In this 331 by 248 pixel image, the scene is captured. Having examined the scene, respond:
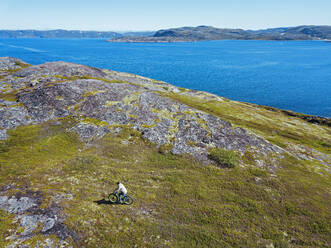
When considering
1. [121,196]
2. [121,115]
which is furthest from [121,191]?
[121,115]

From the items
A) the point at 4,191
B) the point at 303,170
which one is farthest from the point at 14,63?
the point at 303,170

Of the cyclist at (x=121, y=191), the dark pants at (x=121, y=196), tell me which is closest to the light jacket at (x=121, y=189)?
the cyclist at (x=121, y=191)

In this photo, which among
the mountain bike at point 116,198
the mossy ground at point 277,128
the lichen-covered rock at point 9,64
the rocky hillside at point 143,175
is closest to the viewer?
the rocky hillside at point 143,175

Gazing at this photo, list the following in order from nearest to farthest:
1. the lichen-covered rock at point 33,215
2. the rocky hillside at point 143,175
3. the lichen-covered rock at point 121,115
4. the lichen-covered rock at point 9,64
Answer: the lichen-covered rock at point 33,215, the rocky hillside at point 143,175, the lichen-covered rock at point 121,115, the lichen-covered rock at point 9,64

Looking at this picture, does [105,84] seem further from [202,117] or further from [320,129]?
[320,129]

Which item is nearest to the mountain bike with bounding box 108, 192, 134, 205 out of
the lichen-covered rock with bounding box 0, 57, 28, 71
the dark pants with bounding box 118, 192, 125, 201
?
the dark pants with bounding box 118, 192, 125, 201

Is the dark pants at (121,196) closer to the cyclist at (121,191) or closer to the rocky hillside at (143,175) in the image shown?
the cyclist at (121,191)
